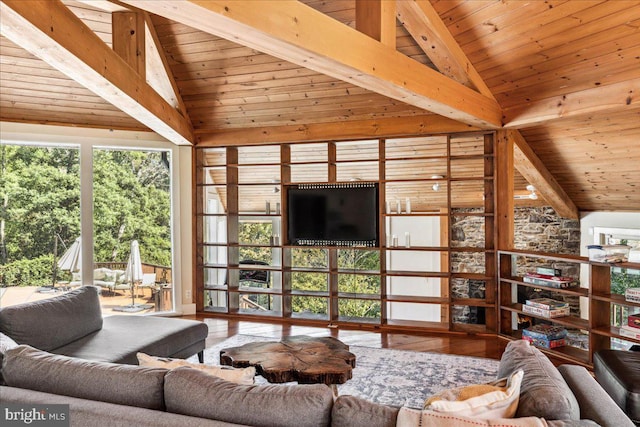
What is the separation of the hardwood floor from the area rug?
0.71 feet

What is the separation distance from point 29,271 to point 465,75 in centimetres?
538

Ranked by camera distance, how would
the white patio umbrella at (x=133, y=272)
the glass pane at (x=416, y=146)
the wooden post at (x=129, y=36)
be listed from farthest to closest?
the glass pane at (x=416, y=146)
the white patio umbrella at (x=133, y=272)
the wooden post at (x=129, y=36)

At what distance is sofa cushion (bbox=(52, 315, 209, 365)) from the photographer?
3.11 metres

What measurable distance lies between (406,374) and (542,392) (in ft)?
7.96

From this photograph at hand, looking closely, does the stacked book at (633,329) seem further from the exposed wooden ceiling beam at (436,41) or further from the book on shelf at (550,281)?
the exposed wooden ceiling beam at (436,41)

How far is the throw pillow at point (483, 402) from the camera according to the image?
153cm

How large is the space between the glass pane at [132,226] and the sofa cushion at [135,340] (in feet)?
6.38

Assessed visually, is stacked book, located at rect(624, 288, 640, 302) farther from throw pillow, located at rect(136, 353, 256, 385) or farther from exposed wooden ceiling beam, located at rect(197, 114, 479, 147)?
throw pillow, located at rect(136, 353, 256, 385)

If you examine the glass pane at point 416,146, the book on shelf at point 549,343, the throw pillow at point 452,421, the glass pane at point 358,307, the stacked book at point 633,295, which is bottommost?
the glass pane at point 358,307

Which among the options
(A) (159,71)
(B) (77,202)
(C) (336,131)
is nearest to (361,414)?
(C) (336,131)

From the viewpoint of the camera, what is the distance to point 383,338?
507 centimetres

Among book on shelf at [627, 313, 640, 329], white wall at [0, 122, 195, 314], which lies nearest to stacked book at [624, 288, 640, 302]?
book on shelf at [627, 313, 640, 329]

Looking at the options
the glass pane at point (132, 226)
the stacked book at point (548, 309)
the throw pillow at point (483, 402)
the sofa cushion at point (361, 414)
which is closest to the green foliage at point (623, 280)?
the stacked book at point (548, 309)

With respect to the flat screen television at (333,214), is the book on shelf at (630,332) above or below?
below
